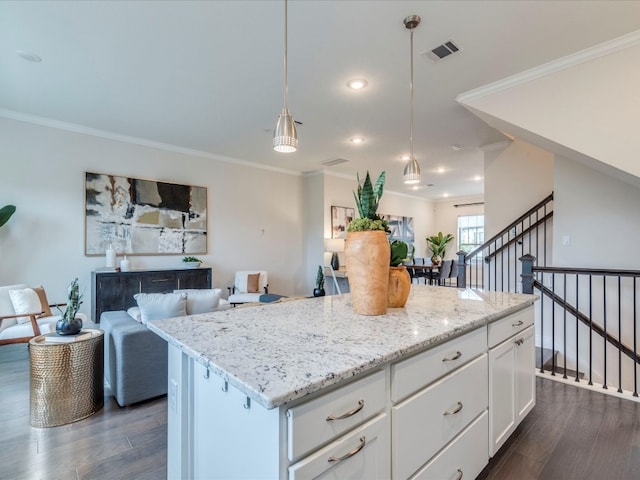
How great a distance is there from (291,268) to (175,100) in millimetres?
4121

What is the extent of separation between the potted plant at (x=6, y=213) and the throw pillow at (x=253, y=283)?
3.17 metres

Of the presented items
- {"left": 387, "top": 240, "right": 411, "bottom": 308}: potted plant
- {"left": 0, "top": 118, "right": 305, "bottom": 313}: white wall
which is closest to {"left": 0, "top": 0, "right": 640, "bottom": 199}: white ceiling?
{"left": 0, "top": 118, "right": 305, "bottom": 313}: white wall

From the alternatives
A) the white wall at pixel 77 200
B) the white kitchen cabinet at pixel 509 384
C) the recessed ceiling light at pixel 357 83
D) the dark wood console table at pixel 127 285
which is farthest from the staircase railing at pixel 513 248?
the dark wood console table at pixel 127 285

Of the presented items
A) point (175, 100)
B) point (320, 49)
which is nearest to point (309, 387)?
point (320, 49)

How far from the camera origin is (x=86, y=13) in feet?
7.43

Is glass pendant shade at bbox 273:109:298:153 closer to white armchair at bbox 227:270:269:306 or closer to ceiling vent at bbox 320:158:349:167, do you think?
white armchair at bbox 227:270:269:306

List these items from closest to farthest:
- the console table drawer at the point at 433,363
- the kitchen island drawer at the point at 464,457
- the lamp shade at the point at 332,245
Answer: the console table drawer at the point at 433,363, the kitchen island drawer at the point at 464,457, the lamp shade at the point at 332,245

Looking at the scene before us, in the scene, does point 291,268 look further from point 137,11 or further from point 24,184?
point 137,11

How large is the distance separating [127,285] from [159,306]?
220cm

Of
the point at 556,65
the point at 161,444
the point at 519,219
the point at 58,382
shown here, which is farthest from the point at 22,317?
the point at 519,219

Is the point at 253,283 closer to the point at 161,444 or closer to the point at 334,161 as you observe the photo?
the point at 334,161

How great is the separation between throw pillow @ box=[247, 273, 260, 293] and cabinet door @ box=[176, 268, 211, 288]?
26.9 inches

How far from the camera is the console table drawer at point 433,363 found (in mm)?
1157

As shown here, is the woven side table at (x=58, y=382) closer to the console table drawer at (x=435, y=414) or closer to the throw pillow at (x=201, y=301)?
the throw pillow at (x=201, y=301)
